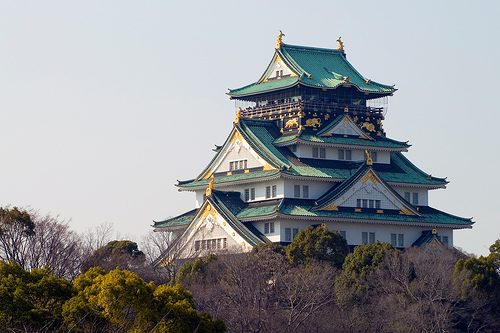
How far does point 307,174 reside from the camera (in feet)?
249

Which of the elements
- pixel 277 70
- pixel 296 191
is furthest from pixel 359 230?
pixel 277 70

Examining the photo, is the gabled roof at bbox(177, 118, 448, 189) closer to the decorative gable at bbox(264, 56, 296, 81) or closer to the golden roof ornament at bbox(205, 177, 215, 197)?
the golden roof ornament at bbox(205, 177, 215, 197)

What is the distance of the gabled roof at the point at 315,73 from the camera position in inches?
3157

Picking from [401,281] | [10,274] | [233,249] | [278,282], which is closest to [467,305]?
[401,281]

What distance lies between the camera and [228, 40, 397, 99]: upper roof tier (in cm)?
8025

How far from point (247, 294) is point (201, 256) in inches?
500

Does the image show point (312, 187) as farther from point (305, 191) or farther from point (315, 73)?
point (315, 73)

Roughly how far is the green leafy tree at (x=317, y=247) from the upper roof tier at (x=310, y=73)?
560 inches

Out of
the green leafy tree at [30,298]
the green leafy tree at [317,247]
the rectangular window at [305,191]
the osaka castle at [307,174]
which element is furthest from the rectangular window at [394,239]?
the green leafy tree at [30,298]

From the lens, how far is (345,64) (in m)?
84.8

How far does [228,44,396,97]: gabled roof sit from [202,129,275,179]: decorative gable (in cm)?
462

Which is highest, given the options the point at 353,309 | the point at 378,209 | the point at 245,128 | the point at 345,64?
the point at 345,64

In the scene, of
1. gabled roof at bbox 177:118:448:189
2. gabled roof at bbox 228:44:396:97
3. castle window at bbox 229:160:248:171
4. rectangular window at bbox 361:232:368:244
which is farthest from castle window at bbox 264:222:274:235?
gabled roof at bbox 228:44:396:97

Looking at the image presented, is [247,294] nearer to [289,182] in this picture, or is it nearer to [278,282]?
[278,282]
